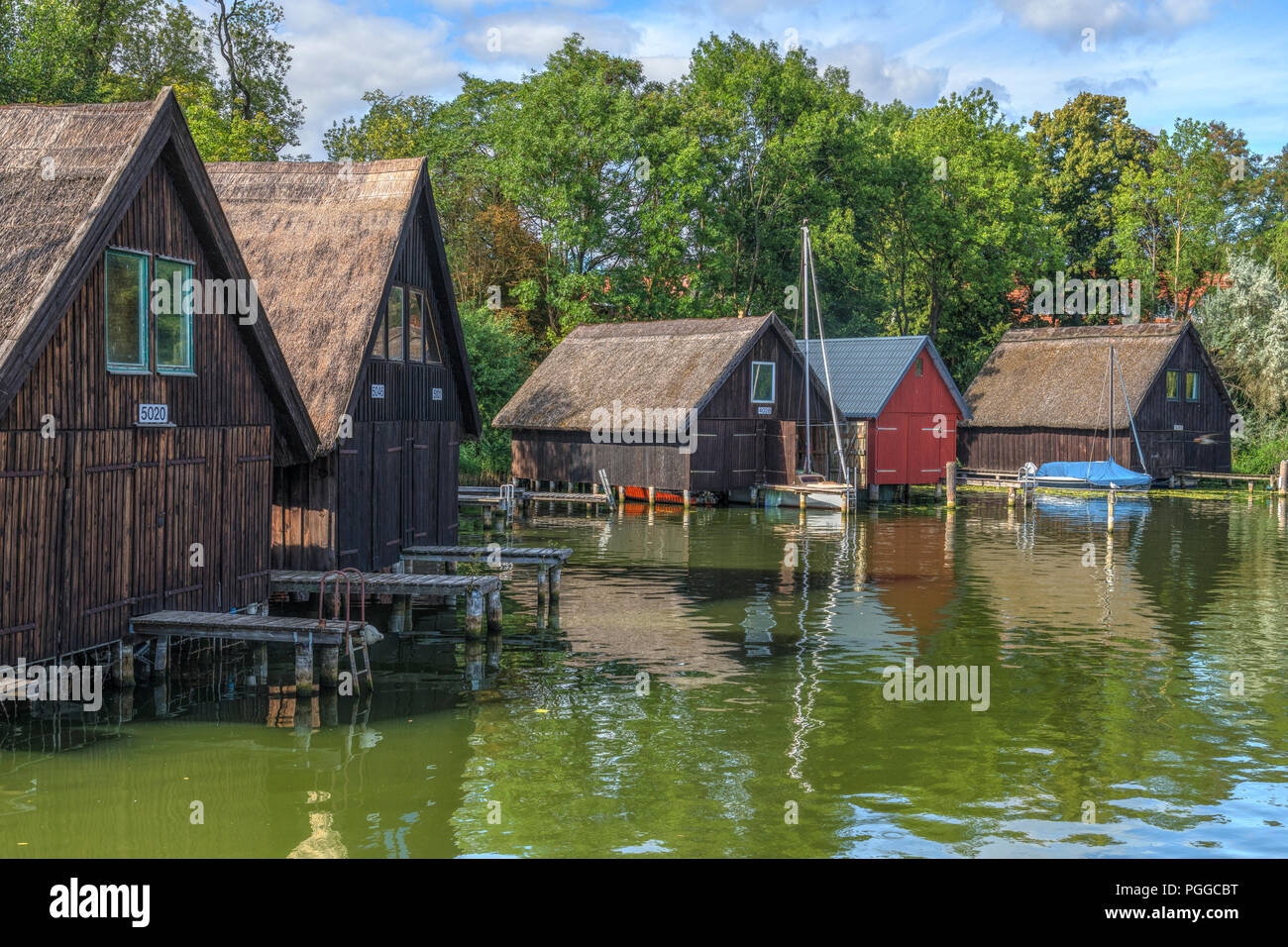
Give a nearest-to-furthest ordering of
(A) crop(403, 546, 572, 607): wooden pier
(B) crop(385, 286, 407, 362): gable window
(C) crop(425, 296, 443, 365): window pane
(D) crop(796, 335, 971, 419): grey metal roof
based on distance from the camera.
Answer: (B) crop(385, 286, 407, 362): gable window → (A) crop(403, 546, 572, 607): wooden pier → (C) crop(425, 296, 443, 365): window pane → (D) crop(796, 335, 971, 419): grey metal roof

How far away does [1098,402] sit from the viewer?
2024 inches

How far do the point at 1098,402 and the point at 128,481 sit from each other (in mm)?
43471

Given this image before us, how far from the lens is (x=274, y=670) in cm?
1806

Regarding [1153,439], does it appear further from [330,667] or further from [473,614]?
[330,667]

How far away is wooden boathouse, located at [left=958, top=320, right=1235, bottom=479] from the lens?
2029 inches

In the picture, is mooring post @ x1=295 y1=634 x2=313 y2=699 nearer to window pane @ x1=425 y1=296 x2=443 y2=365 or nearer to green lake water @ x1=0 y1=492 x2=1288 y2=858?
green lake water @ x1=0 y1=492 x2=1288 y2=858

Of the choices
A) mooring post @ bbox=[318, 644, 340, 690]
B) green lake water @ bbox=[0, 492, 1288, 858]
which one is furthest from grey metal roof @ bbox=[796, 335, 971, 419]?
mooring post @ bbox=[318, 644, 340, 690]

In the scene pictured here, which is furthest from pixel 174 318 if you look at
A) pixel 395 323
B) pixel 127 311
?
pixel 395 323

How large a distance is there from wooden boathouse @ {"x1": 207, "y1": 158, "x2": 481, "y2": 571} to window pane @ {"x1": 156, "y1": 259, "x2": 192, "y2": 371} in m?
3.90

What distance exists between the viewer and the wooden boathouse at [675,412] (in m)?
42.9

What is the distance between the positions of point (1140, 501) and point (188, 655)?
37665mm

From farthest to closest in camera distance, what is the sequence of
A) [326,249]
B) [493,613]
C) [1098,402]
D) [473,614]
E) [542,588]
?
→ [1098,402], [542,588], [326,249], [493,613], [473,614]

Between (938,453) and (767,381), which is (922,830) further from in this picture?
(938,453)

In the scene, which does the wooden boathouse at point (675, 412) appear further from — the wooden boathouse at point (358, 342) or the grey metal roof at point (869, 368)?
the wooden boathouse at point (358, 342)
